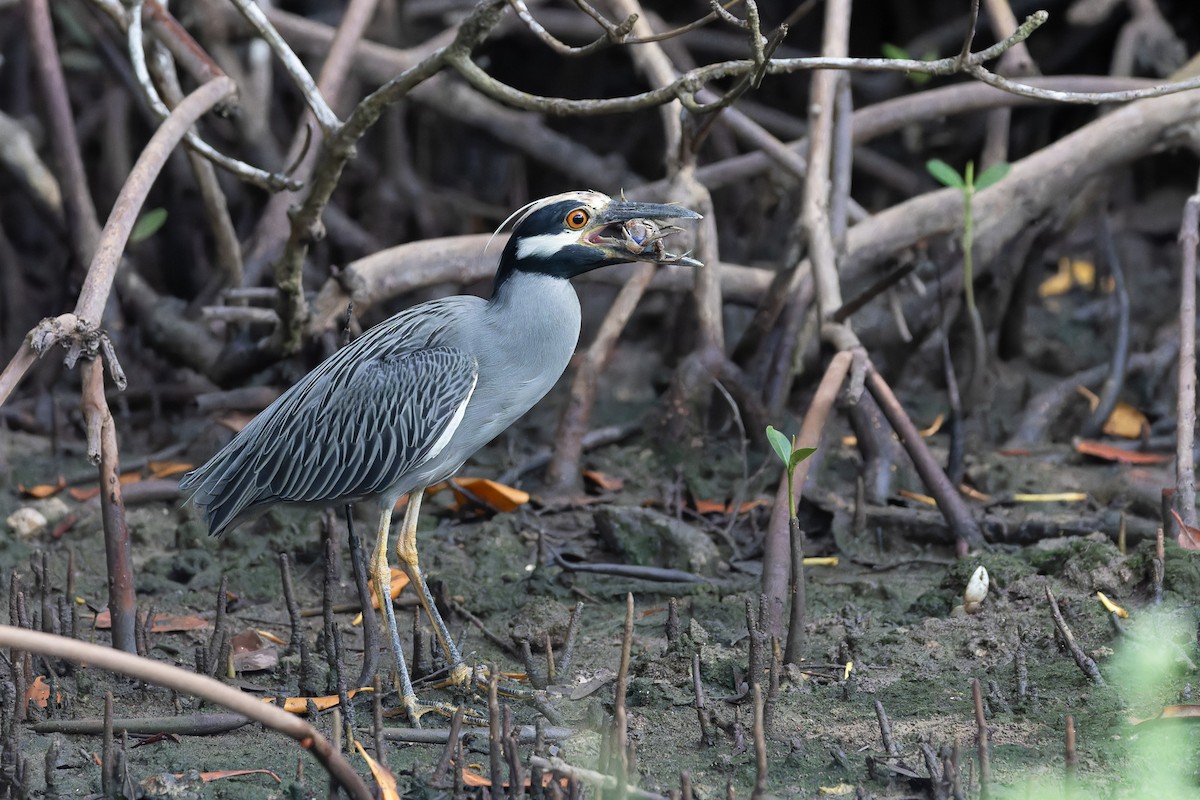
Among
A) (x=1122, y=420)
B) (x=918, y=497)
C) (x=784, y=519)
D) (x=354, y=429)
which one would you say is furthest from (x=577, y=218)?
(x=1122, y=420)

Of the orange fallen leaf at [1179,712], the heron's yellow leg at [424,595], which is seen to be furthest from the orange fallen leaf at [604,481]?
the orange fallen leaf at [1179,712]

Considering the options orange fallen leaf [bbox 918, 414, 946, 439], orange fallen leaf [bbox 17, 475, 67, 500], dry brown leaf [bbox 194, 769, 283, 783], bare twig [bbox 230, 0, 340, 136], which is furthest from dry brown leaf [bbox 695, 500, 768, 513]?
orange fallen leaf [bbox 17, 475, 67, 500]

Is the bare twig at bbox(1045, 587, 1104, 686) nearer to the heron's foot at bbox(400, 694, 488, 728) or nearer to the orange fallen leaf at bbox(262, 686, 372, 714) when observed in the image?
the heron's foot at bbox(400, 694, 488, 728)

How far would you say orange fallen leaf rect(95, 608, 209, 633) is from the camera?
406cm

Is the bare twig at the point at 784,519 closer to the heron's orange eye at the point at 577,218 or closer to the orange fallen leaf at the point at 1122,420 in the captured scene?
the heron's orange eye at the point at 577,218

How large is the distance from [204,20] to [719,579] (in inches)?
144

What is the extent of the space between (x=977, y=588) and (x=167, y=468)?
3.18 m

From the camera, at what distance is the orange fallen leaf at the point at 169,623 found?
406cm

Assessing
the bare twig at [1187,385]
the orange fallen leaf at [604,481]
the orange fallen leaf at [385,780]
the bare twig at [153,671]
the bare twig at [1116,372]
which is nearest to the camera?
the bare twig at [153,671]

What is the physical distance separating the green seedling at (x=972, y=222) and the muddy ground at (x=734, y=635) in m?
0.44

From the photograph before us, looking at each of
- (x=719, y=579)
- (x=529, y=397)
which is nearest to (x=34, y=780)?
(x=529, y=397)

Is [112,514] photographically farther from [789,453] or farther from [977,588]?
[977,588]

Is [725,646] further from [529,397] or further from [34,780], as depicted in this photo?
[34,780]

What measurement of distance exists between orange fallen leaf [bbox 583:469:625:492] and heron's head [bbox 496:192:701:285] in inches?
56.4
